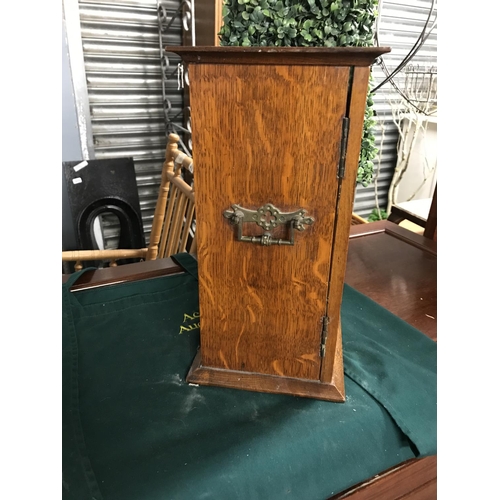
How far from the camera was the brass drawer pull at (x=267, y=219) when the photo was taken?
60cm

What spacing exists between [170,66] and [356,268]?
203 centimetres

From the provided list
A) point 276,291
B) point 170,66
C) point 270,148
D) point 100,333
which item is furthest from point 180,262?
point 170,66

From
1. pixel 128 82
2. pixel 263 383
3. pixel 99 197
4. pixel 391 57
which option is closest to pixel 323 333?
pixel 263 383

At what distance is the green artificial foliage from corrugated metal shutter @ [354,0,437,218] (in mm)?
2348

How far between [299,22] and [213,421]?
59 cm

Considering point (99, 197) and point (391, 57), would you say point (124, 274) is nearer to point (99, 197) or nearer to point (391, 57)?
point (99, 197)

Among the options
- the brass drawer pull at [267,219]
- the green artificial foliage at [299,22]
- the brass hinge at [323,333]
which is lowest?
the brass hinge at [323,333]

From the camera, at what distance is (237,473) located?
560 mm

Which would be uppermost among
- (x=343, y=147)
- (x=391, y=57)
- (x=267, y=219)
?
(x=391, y=57)

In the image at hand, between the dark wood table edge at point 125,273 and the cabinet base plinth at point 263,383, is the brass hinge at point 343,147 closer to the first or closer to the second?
the cabinet base plinth at point 263,383

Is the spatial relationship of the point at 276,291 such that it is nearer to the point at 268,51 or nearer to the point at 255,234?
the point at 255,234

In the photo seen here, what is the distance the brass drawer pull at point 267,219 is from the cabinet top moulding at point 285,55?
7.7 inches

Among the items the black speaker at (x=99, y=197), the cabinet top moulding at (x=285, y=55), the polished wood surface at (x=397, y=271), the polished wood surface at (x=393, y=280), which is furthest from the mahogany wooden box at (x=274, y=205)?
the black speaker at (x=99, y=197)

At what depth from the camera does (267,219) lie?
2.00ft
